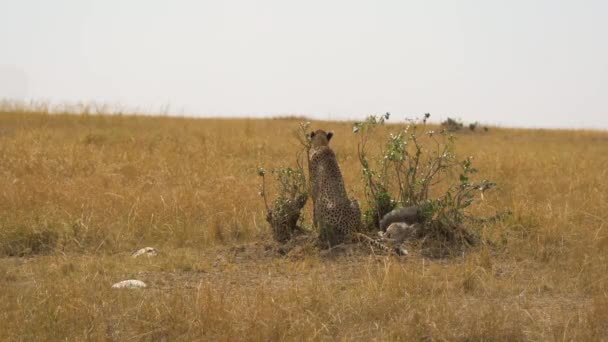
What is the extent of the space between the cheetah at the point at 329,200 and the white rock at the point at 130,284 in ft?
5.15

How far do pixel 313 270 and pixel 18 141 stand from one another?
737cm

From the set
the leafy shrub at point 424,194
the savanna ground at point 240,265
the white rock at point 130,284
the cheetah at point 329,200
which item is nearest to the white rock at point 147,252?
the savanna ground at point 240,265

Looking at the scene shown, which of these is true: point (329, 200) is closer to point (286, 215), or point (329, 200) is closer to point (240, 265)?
point (286, 215)

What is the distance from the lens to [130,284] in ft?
15.3

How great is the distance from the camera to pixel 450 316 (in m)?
3.93

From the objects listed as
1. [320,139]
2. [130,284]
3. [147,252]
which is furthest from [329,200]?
[130,284]

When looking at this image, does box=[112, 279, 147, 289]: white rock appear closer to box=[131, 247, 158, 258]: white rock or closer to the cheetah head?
box=[131, 247, 158, 258]: white rock

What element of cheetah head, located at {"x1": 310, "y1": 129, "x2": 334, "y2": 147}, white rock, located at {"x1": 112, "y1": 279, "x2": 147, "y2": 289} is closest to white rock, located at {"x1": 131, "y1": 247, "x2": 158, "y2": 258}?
white rock, located at {"x1": 112, "y1": 279, "x2": 147, "y2": 289}

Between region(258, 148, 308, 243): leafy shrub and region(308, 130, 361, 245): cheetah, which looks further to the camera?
region(258, 148, 308, 243): leafy shrub

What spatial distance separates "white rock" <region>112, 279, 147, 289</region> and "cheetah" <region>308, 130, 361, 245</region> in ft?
5.15

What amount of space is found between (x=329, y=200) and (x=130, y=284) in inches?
69.4

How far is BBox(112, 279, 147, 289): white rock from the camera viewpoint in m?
4.60

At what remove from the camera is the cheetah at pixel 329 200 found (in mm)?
5641

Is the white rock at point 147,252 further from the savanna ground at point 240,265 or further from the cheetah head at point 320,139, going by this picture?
the cheetah head at point 320,139
